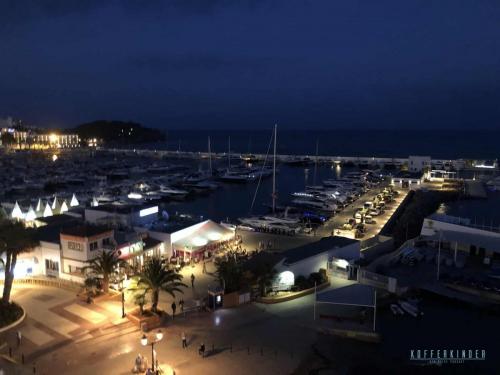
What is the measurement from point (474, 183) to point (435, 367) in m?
52.8

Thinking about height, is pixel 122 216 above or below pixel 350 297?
above

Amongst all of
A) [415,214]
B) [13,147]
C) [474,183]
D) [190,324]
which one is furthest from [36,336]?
[13,147]

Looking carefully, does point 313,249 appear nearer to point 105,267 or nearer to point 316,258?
point 316,258

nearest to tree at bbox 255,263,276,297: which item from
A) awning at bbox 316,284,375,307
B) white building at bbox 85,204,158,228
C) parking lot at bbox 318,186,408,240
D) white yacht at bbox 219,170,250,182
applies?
awning at bbox 316,284,375,307

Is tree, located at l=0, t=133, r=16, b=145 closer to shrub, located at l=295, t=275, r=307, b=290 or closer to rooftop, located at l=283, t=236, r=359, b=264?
rooftop, located at l=283, t=236, r=359, b=264

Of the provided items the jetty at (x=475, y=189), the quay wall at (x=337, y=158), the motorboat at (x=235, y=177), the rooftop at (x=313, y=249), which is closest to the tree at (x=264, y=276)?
the rooftop at (x=313, y=249)

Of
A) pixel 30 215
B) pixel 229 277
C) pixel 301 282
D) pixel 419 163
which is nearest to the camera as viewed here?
pixel 229 277

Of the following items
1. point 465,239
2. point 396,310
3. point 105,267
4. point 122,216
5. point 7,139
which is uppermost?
point 7,139

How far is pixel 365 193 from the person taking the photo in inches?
2189

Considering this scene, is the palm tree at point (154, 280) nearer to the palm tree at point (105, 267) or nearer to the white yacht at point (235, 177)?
the palm tree at point (105, 267)

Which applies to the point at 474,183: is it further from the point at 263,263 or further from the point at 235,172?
the point at 263,263

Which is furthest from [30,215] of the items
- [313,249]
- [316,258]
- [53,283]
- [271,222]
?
[316,258]

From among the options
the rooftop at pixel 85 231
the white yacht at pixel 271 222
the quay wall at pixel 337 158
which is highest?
the quay wall at pixel 337 158

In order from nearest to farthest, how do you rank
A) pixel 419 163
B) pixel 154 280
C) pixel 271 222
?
pixel 154 280 → pixel 271 222 → pixel 419 163
